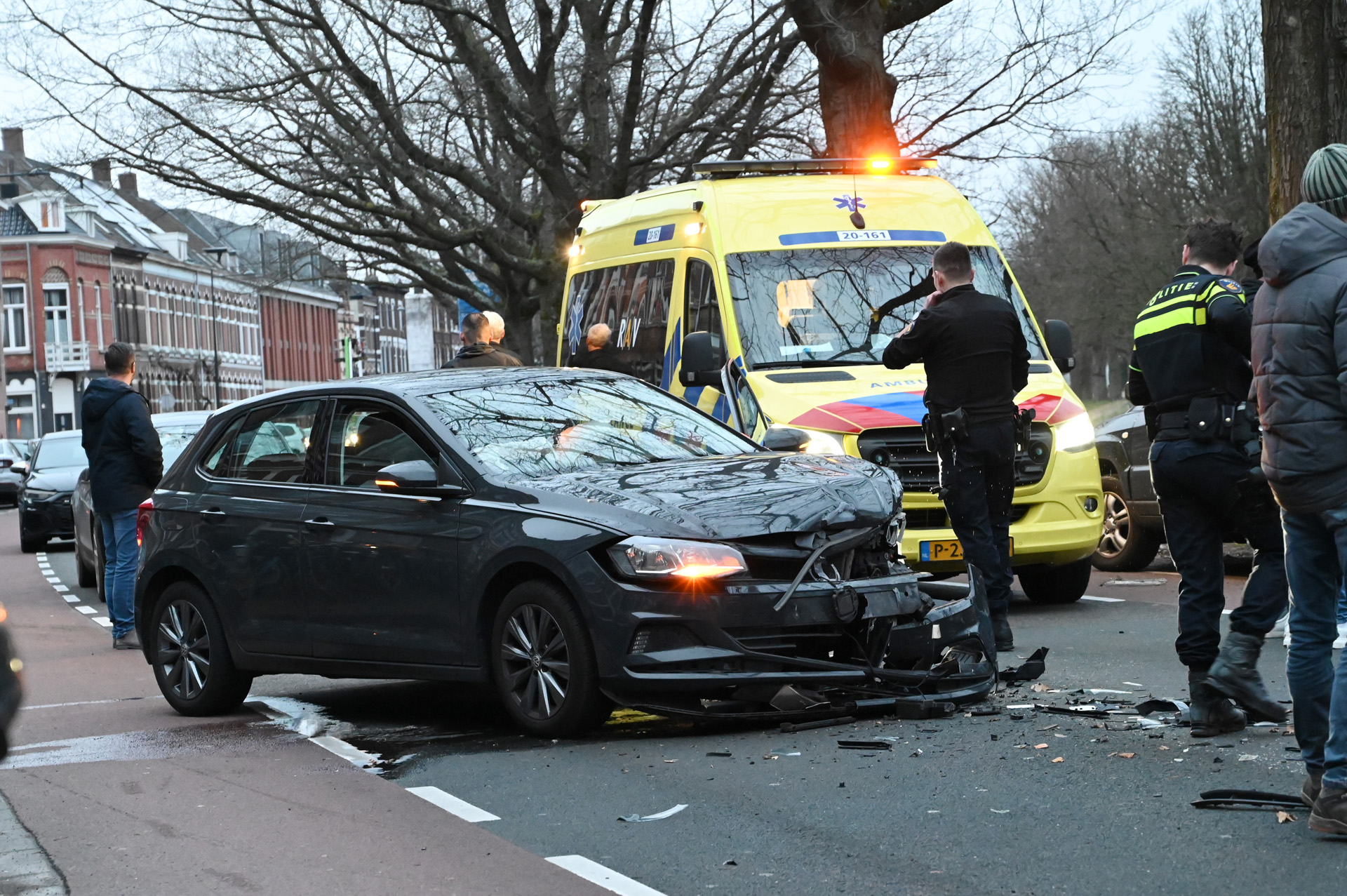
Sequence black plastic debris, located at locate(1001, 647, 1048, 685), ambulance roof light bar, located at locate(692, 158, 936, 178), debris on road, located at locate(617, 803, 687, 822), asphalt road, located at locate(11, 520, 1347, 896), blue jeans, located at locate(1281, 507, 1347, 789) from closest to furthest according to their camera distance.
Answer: asphalt road, located at locate(11, 520, 1347, 896) < blue jeans, located at locate(1281, 507, 1347, 789) < debris on road, located at locate(617, 803, 687, 822) < black plastic debris, located at locate(1001, 647, 1048, 685) < ambulance roof light bar, located at locate(692, 158, 936, 178)

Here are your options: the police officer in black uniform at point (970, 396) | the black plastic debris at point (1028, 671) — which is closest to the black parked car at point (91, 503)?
the police officer in black uniform at point (970, 396)

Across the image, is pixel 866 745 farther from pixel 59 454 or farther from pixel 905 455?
pixel 59 454

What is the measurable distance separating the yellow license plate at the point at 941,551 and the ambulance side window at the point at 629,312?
249cm

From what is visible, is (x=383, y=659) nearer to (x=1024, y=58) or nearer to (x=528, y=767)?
(x=528, y=767)

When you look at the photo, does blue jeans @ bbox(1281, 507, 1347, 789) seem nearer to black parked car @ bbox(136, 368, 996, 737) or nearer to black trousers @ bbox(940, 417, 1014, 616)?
black parked car @ bbox(136, 368, 996, 737)

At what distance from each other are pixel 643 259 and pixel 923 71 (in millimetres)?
15630

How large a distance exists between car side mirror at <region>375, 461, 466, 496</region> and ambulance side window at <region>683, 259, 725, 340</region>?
13.9ft

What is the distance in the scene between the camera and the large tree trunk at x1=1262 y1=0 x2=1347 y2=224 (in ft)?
45.2

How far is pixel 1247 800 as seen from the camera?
18.7ft

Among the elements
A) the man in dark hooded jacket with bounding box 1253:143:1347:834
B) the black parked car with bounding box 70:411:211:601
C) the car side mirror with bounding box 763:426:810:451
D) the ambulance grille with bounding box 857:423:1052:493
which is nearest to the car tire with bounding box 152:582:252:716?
the car side mirror with bounding box 763:426:810:451

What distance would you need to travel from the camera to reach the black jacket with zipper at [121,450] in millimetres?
12906

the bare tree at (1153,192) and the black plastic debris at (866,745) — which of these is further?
the bare tree at (1153,192)

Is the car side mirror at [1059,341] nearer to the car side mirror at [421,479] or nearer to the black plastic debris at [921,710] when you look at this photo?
the black plastic debris at [921,710]

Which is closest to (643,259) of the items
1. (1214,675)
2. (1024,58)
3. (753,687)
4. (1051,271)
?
(753,687)
